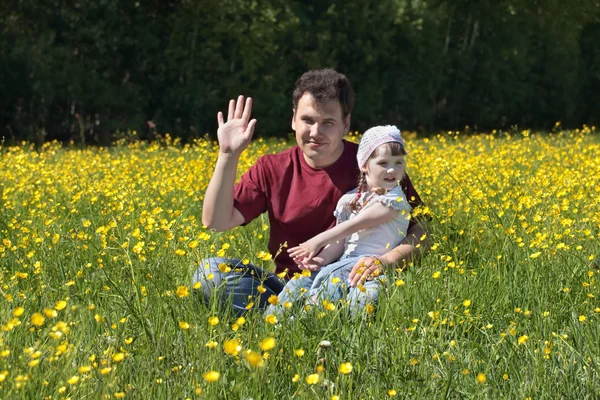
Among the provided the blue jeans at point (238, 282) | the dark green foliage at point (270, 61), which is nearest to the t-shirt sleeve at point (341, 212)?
the blue jeans at point (238, 282)

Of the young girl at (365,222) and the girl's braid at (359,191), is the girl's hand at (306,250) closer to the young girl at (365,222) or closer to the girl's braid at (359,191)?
the young girl at (365,222)

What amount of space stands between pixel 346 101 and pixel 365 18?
1184 centimetres

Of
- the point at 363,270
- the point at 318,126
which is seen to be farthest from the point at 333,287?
the point at 318,126

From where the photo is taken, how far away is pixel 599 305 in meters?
3.38

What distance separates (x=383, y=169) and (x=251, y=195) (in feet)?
1.95

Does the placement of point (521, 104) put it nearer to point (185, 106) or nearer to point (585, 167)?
point (185, 106)

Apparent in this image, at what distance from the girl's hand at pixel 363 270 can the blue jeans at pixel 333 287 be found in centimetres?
2

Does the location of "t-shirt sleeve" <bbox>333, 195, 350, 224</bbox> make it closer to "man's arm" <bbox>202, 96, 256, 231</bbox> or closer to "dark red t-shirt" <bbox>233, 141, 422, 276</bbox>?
"dark red t-shirt" <bbox>233, 141, 422, 276</bbox>

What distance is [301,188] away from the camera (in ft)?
13.0

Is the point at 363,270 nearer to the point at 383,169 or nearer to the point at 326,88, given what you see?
the point at 383,169

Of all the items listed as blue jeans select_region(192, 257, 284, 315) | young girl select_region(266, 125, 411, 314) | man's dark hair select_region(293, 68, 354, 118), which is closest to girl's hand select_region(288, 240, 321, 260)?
young girl select_region(266, 125, 411, 314)

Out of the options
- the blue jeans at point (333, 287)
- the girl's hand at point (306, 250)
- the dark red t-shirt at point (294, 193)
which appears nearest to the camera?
the blue jeans at point (333, 287)

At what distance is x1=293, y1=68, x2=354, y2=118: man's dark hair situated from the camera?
12.5 ft

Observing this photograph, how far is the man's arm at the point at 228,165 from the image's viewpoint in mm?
3539
